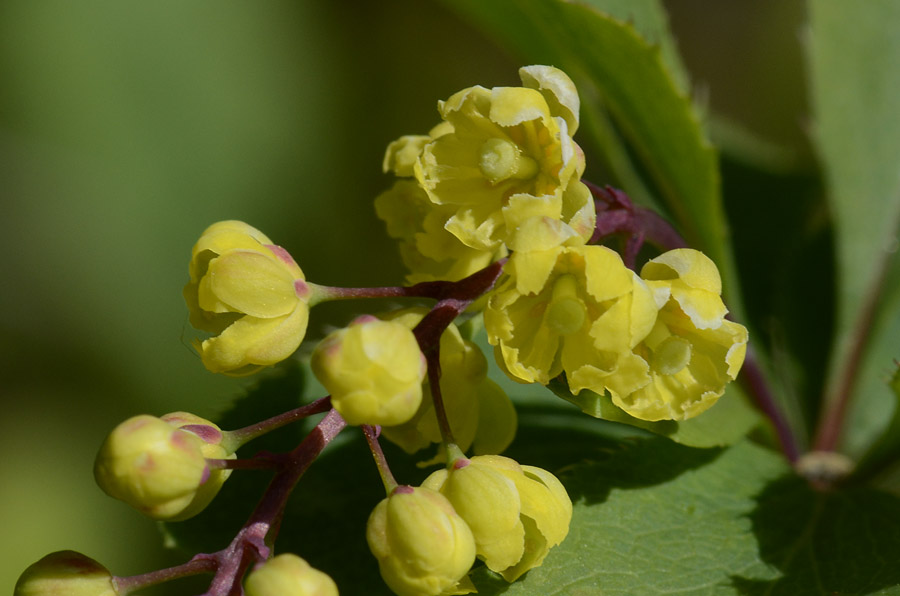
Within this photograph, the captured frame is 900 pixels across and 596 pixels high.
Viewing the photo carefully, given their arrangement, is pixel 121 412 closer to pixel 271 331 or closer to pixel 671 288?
pixel 271 331

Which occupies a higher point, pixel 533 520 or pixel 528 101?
pixel 528 101

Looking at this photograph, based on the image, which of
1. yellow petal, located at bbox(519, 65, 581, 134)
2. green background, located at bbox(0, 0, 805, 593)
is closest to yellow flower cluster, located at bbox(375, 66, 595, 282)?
yellow petal, located at bbox(519, 65, 581, 134)

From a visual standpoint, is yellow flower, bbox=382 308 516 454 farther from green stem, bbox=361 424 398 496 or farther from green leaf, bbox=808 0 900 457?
green leaf, bbox=808 0 900 457

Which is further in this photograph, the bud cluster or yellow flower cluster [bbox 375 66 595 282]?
yellow flower cluster [bbox 375 66 595 282]

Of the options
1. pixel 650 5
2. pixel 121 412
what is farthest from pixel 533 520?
pixel 121 412

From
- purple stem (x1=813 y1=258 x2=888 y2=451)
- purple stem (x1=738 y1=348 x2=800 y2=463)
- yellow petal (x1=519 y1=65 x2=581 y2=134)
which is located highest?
yellow petal (x1=519 y1=65 x2=581 y2=134)

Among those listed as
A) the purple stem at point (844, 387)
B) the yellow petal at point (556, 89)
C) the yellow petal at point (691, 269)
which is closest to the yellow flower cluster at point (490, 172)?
the yellow petal at point (556, 89)

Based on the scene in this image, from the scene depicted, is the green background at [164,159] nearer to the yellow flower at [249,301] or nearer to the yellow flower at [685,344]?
the yellow flower at [249,301]
